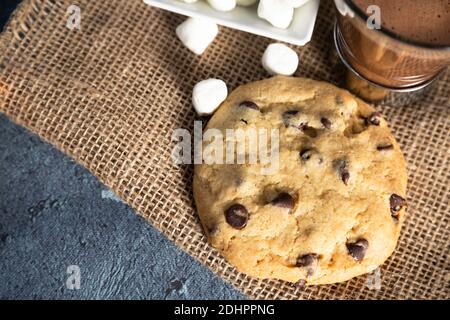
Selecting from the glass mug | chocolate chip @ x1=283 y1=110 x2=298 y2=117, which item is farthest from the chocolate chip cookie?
the glass mug

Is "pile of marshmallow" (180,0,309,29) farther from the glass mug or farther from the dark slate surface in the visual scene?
the dark slate surface

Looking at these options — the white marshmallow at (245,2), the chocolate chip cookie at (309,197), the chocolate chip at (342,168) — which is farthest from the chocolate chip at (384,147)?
the white marshmallow at (245,2)

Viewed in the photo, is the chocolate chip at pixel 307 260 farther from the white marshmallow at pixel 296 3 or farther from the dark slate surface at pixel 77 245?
the white marshmallow at pixel 296 3

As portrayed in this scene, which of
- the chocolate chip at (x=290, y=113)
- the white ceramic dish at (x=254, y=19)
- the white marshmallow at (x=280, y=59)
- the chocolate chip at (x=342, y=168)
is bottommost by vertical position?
the chocolate chip at (x=342, y=168)

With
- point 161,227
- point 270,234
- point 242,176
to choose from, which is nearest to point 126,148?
point 161,227

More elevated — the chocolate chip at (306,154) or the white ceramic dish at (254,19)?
the white ceramic dish at (254,19)

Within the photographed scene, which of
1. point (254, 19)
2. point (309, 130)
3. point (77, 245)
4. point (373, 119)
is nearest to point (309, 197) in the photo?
point (309, 130)

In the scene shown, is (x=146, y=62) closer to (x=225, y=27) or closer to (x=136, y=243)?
(x=225, y=27)
